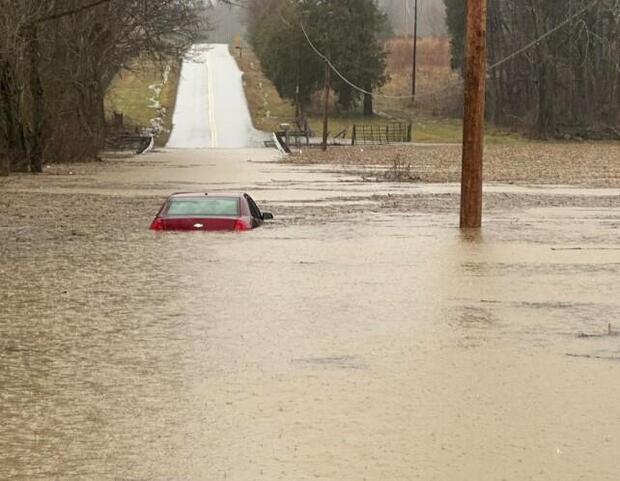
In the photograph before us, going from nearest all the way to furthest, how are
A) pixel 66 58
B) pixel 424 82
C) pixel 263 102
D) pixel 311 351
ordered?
pixel 311 351
pixel 66 58
pixel 263 102
pixel 424 82

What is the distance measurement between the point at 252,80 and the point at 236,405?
11785cm

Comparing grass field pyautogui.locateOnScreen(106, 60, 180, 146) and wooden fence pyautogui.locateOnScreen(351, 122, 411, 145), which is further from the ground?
grass field pyautogui.locateOnScreen(106, 60, 180, 146)

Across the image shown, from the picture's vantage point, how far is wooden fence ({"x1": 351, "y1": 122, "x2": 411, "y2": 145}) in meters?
92.7

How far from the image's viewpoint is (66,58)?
57.7 m

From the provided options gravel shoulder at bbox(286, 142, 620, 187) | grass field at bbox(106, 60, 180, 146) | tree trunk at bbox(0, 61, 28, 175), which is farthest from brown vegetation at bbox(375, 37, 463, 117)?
tree trunk at bbox(0, 61, 28, 175)

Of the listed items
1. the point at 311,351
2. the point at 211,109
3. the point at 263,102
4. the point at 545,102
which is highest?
the point at 311,351

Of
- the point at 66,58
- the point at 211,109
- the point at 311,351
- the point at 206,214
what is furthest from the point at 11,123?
the point at 211,109

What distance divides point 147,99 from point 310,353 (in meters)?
106

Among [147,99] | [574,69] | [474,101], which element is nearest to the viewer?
[474,101]

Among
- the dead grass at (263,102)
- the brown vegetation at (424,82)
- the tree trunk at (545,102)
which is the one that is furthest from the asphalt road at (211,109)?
the tree trunk at (545,102)

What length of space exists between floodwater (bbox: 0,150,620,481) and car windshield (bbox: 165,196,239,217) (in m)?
0.73

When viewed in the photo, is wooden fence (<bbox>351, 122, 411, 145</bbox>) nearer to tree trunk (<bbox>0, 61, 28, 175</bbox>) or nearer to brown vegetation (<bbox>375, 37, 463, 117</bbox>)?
brown vegetation (<bbox>375, 37, 463, 117</bbox>)

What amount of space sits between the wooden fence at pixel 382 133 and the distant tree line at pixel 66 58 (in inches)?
924

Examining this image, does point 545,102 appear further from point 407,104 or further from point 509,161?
point 509,161
